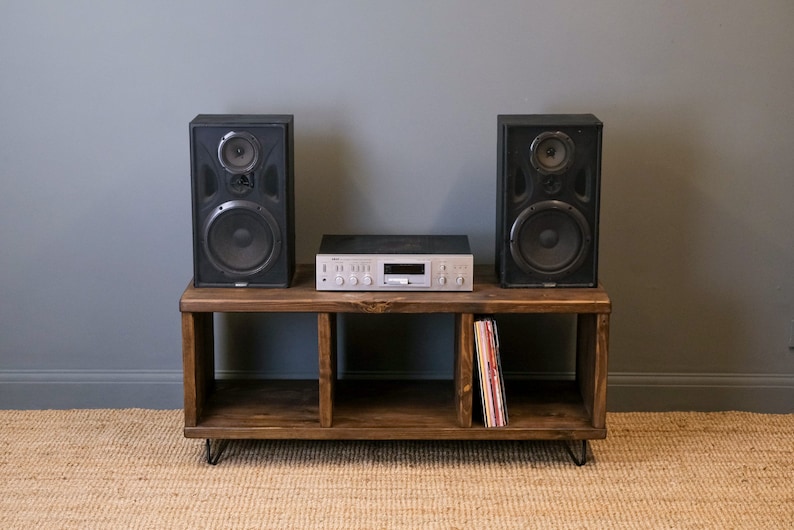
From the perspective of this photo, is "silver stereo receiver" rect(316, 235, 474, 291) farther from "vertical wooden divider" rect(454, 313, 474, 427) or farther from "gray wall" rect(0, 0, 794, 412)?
"gray wall" rect(0, 0, 794, 412)

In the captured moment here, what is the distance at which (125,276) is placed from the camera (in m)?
2.92

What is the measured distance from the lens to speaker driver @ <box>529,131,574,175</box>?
249cm

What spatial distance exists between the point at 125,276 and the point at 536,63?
4.18 ft

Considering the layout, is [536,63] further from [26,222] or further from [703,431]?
[26,222]

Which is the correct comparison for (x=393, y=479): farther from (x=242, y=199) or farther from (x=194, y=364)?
(x=242, y=199)

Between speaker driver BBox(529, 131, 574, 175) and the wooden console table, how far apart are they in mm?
304

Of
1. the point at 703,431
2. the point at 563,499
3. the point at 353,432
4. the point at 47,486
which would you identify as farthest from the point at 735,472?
the point at 47,486

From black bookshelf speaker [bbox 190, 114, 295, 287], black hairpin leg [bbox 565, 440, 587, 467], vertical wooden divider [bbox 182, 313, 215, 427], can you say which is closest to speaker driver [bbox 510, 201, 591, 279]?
black hairpin leg [bbox 565, 440, 587, 467]

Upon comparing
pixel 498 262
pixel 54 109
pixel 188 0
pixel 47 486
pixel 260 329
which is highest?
pixel 188 0

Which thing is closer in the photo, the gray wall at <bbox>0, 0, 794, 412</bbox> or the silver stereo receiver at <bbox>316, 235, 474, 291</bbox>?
the silver stereo receiver at <bbox>316, 235, 474, 291</bbox>

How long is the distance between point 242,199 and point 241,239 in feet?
0.34

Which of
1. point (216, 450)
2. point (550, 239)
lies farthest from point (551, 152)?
point (216, 450)

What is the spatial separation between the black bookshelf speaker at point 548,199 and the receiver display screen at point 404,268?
0.21 meters

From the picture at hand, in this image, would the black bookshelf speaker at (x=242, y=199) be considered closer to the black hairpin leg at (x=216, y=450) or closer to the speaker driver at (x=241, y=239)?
the speaker driver at (x=241, y=239)
